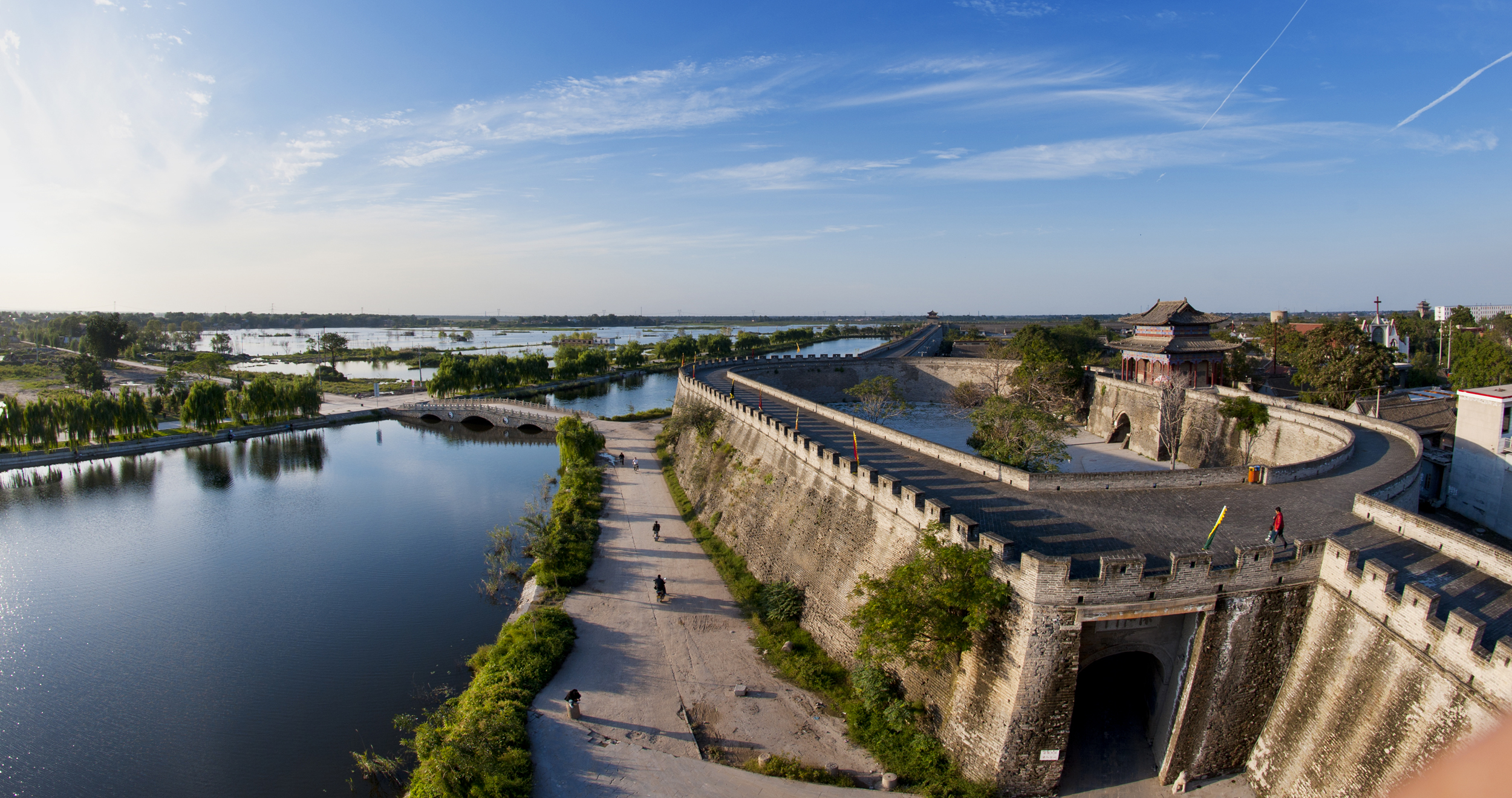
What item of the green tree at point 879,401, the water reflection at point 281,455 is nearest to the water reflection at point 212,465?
the water reflection at point 281,455

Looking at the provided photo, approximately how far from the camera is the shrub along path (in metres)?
15.8

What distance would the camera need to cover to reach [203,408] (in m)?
55.5

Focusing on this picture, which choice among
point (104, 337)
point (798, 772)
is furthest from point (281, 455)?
point (104, 337)

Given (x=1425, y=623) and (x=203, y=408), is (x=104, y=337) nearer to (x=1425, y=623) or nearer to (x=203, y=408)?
(x=203, y=408)


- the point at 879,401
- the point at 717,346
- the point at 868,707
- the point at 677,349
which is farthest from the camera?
the point at 677,349

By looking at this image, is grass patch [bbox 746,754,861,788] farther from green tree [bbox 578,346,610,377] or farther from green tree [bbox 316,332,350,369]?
green tree [bbox 316,332,350,369]

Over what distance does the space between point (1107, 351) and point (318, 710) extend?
9644cm

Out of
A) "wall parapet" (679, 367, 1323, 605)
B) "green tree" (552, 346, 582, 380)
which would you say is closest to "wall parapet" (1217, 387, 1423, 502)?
"wall parapet" (679, 367, 1323, 605)

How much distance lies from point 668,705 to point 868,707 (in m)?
5.11

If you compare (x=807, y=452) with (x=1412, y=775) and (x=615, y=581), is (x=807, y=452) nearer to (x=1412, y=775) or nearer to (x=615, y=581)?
(x=615, y=581)

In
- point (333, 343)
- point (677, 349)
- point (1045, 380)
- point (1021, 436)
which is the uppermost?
point (333, 343)

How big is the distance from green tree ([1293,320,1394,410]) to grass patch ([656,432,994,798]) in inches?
1492

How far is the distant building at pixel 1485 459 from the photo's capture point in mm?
25375

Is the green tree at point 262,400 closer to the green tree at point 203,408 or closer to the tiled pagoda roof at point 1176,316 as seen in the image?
the green tree at point 203,408
